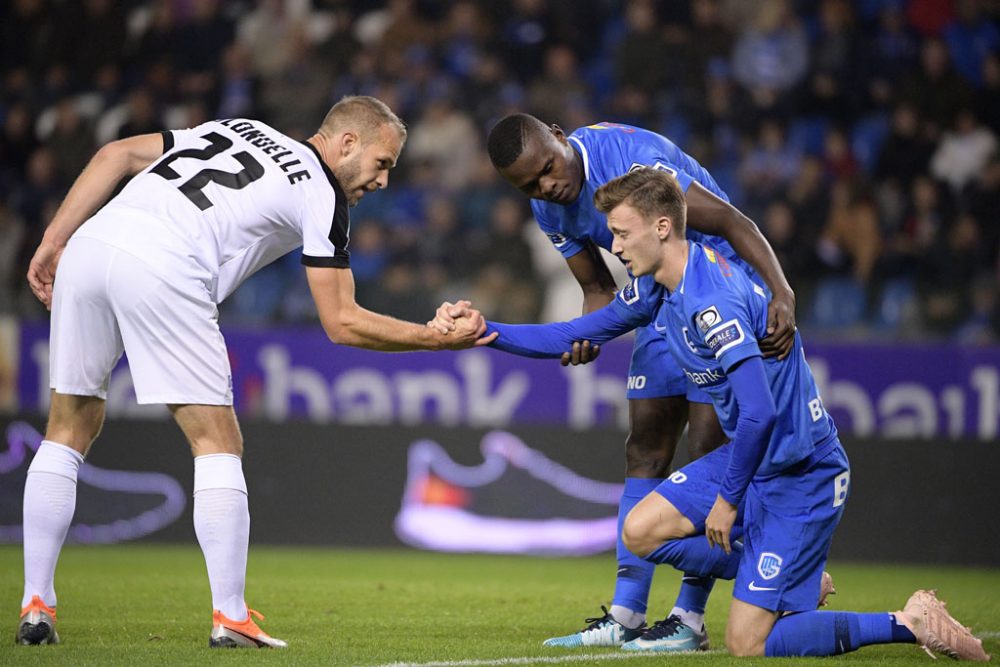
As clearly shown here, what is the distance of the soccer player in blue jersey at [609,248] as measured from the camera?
5.37 metres

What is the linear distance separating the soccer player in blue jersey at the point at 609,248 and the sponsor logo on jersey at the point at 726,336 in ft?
1.35

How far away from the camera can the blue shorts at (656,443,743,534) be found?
514 centimetres

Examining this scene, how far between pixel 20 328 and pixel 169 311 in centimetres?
670

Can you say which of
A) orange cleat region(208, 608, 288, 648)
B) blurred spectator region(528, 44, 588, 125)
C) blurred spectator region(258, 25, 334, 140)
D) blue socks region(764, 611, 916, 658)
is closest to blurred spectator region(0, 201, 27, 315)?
blurred spectator region(258, 25, 334, 140)

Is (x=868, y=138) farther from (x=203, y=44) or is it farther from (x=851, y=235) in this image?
(x=203, y=44)

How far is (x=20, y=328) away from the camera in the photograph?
36.7 ft

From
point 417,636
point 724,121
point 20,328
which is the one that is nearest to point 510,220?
point 724,121

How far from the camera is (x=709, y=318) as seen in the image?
4906mm

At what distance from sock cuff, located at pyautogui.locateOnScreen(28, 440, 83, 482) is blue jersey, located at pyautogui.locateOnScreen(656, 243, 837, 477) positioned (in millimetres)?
2315

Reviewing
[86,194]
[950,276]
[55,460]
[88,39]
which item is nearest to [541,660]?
[55,460]

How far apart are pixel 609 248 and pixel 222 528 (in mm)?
1903

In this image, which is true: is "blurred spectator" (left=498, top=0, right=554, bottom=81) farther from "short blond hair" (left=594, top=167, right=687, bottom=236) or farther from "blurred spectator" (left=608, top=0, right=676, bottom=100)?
"short blond hair" (left=594, top=167, right=687, bottom=236)

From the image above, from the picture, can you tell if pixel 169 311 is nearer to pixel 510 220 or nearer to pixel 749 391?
pixel 749 391

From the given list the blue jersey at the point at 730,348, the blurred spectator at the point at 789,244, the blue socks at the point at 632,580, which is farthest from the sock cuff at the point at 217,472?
the blurred spectator at the point at 789,244
